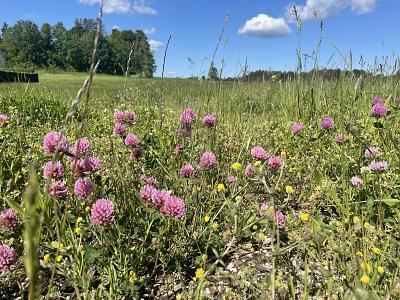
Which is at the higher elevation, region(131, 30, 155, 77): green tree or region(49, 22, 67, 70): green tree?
region(49, 22, 67, 70): green tree

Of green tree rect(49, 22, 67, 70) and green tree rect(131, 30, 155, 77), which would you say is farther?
green tree rect(49, 22, 67, 70)

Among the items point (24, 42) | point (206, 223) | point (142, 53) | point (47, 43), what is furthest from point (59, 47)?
point (206, 223)

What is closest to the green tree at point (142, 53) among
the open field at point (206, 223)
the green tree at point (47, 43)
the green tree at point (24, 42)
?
the open field at point (206, 223)

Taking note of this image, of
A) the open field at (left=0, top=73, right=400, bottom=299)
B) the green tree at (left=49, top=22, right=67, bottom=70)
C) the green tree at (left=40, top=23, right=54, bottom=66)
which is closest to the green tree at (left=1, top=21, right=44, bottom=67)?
the green tree at (left=40, top=23, right=54, bottom=66)

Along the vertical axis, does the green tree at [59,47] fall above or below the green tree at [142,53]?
above

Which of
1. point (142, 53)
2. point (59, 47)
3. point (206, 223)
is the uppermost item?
point (59, 47)

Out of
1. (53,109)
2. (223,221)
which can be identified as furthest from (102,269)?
(53,109)

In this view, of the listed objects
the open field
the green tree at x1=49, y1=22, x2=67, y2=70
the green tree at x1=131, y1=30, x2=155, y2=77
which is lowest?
the open field

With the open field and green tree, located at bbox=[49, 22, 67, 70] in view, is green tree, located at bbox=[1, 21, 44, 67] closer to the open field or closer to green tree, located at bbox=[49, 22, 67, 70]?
green tree, located at bbox=[49, 22, 67, 70]

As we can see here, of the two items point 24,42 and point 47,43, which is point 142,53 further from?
point 47,43

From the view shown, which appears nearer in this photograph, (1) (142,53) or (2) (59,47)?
(1) (142,53)

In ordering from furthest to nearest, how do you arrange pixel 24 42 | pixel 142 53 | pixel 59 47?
pixel 59 47, pixel 24 42, pixel 142 53

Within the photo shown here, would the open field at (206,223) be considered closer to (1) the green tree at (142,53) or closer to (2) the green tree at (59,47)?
→ (1) the green tree at (142,53)

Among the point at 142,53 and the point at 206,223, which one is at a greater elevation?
the point at 142,53
